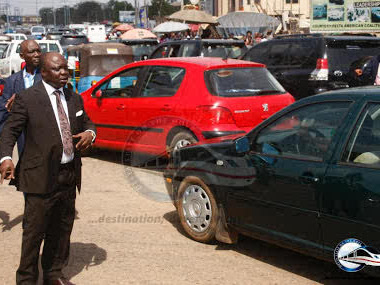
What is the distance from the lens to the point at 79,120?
4.56 m

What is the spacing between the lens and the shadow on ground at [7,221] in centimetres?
647

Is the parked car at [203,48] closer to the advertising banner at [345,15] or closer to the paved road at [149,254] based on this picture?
the paved road at [149,254]

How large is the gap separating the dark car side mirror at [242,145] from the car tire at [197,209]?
0.55m

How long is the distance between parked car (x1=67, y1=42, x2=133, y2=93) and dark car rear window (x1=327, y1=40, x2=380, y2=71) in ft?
18.6

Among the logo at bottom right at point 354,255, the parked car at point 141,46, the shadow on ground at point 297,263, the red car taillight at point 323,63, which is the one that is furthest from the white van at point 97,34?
the logo at bottom right at point 354,255

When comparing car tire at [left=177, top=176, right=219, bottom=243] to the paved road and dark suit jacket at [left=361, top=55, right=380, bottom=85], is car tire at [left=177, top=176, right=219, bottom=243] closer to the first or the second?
the paved road

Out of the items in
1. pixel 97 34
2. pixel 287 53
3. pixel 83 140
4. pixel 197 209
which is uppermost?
pixel 97 34

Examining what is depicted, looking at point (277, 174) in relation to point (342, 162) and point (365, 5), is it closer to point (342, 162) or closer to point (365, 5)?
point (342, 162)

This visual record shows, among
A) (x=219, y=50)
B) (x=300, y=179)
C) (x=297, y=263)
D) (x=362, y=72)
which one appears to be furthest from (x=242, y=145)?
(x=219, y=50)

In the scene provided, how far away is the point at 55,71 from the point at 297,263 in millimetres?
2601

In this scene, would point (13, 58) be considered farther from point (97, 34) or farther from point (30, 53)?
A: point (97, 34)

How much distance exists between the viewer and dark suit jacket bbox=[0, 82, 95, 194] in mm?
4242

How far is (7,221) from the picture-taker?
6.69m

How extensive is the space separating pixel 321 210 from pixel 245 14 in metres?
25.7
